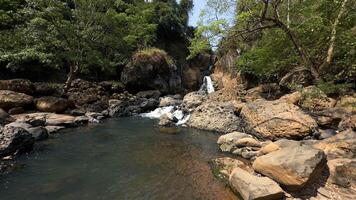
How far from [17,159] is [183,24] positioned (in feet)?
103

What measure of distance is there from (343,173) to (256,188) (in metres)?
2.61

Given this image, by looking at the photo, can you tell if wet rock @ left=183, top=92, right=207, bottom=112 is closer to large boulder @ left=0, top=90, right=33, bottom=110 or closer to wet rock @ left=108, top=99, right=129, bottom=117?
wet rock @ left=108, top=99, right=129, bottom=117

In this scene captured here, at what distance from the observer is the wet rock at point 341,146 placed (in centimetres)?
826

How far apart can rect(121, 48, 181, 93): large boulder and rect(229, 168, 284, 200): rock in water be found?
21.0 meters

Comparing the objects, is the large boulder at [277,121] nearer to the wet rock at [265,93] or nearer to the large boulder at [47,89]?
the wet rock at [265,93]

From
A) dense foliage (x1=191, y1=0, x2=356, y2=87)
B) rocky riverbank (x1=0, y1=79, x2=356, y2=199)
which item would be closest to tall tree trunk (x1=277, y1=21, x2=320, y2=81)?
dense foliage (x1=191, y1=0, x2=356, y2=87)

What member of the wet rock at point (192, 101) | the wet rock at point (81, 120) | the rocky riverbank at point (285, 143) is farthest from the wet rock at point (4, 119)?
the wet rock at point (192, 101)

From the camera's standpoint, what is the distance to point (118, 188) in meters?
7.73

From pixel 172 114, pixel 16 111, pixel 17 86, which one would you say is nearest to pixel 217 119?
pixel 172 114

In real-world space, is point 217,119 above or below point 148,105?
below

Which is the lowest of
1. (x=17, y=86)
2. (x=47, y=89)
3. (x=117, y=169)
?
(x=117, y=169)

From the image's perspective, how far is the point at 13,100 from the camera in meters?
16.5

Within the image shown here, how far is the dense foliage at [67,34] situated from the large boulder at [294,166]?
1573cm

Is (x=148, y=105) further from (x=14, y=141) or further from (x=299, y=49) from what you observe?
(x=299, y=49)
